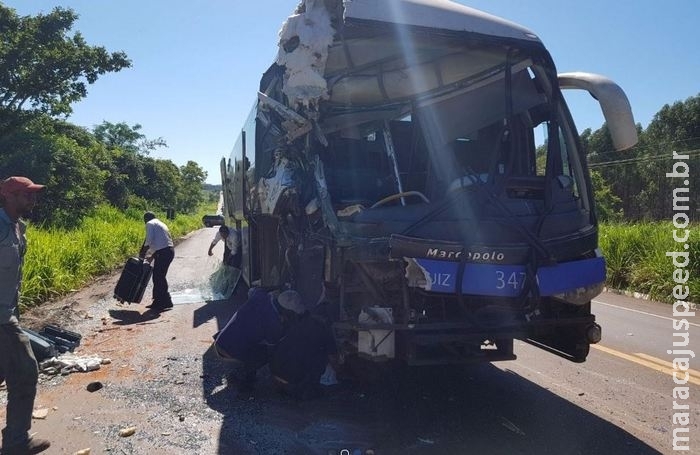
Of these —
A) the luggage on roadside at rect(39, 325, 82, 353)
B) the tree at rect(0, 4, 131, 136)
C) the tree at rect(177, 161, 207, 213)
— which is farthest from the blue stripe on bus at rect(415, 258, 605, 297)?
the tree at rect(177, 161, 207, 213)

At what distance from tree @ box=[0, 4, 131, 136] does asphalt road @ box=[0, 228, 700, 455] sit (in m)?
15.4

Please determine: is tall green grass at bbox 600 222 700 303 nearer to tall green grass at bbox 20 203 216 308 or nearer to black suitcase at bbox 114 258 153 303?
black suitcase at bbox 114 258 153 303

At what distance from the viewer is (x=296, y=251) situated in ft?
15.5

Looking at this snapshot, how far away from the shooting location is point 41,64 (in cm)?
1833

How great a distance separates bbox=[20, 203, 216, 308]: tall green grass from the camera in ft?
27.9

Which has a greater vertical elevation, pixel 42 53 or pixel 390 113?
pixel 42 53

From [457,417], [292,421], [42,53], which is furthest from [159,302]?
[42,53]

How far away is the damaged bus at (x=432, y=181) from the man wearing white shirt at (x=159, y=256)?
13.2 ft

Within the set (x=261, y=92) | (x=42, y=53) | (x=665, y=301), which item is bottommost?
(x=665, y=301)

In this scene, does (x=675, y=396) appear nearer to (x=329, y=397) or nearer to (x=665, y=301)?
(x=329, y=397)

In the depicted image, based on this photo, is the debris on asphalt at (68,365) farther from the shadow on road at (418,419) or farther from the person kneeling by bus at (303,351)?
the person kneeling by bus at (303,351)

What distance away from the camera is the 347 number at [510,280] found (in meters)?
3.54

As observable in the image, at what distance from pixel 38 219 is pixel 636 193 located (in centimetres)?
3250

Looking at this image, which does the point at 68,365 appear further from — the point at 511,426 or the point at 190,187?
the point at 190,187
